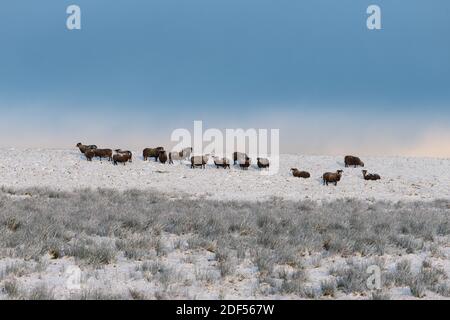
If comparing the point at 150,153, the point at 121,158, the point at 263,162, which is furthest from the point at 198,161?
the point at 121,158

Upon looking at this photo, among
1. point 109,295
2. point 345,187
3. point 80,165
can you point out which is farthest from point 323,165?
point 109,295

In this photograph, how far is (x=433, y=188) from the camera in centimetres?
3475

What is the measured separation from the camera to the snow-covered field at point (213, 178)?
29.9 metres

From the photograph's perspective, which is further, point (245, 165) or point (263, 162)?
point (263, 162)

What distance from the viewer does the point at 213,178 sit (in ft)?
111

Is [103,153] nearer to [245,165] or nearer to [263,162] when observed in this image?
[245,165]

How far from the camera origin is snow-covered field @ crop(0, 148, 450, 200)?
2994 cm

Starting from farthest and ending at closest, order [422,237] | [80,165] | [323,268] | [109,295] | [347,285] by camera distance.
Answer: [80,165] → [422,237] → [323,268] → [347,285] → [109,295]

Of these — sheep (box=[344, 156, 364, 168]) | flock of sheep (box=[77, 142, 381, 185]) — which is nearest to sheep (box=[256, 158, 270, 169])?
flock of sheep (box=[77, 142, 381, 185])

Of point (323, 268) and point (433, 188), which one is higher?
point (323, 268)

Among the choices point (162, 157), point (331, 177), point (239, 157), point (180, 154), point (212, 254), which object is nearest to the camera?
point (212, 254)
